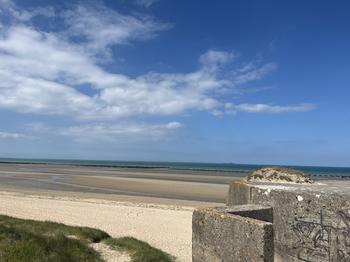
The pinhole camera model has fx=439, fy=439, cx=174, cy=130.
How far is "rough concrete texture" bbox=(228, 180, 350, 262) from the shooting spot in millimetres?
4055

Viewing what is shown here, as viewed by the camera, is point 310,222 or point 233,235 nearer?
point 233,235

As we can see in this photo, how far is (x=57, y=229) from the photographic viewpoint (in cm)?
1214

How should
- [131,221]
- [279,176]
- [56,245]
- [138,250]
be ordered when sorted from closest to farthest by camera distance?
[279,176], [56,245], [138,250], [131,221]

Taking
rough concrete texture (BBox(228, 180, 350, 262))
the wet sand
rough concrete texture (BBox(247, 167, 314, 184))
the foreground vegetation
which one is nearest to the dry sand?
the foreground vegetation

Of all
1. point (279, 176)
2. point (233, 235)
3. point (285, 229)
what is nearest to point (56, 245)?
point (279, 176)

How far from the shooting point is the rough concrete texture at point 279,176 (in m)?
5.75

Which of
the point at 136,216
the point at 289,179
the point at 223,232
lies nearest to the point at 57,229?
the point at 136,216

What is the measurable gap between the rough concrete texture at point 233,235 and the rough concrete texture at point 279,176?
4.04 feet

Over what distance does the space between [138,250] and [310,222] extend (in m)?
6.90

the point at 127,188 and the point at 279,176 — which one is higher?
the point at 279,176

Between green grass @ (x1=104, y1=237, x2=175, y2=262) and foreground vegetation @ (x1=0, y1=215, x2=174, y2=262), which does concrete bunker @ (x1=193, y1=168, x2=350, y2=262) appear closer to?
foreground vegetation @ (x1=0, y1=215, x2=174, y2=262)

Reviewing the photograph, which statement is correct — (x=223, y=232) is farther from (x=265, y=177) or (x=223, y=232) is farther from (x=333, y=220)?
(x=265, y=177)

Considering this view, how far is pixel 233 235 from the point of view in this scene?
405 cm

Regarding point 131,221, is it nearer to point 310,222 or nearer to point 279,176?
point 279,176
